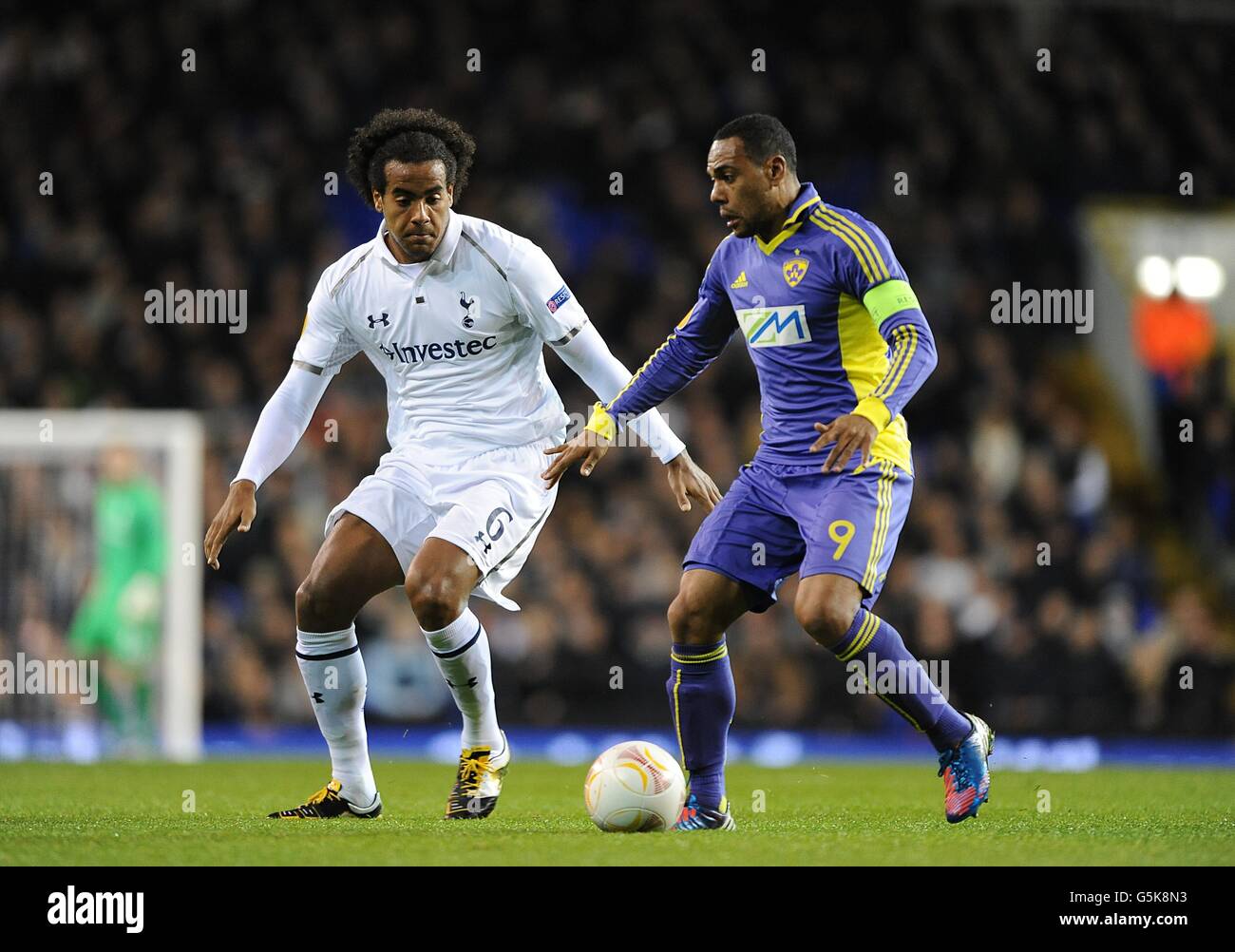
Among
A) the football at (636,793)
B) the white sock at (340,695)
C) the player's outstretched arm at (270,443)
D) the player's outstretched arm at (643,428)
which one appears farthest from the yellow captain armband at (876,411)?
the player's outstretched arm at (270,443)

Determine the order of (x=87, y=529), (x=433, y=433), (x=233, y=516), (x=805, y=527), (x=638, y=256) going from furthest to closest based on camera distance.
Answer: (x=638, y=256), (x=87, y=529), (x=433, y=433), (x=233, y=516), (x=805, y=527)

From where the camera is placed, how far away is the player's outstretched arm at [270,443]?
617cm

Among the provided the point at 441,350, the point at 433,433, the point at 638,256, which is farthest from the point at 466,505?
the point at 638,256

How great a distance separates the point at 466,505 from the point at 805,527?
1.22 m

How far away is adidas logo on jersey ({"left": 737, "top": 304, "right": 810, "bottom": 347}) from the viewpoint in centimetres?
595

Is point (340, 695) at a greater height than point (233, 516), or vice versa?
point (233, 516)

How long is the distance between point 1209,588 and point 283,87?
9.97 m

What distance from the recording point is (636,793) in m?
5.74

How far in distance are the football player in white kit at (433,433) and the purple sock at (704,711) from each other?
0.58 meters

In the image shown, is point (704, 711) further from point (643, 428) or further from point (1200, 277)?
point (1200, 277)

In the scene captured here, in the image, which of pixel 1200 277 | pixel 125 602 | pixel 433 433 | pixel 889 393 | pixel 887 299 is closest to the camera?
pixel 889 393

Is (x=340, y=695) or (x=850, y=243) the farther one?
(x=340, y=695)

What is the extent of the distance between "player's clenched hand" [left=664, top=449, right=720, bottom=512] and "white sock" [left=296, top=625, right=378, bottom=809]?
126 centimetres

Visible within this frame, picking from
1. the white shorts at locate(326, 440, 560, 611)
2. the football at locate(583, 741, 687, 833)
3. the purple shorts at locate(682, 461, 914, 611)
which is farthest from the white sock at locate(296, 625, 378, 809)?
the purple shorts at locate(682, 461, 914, 611)
